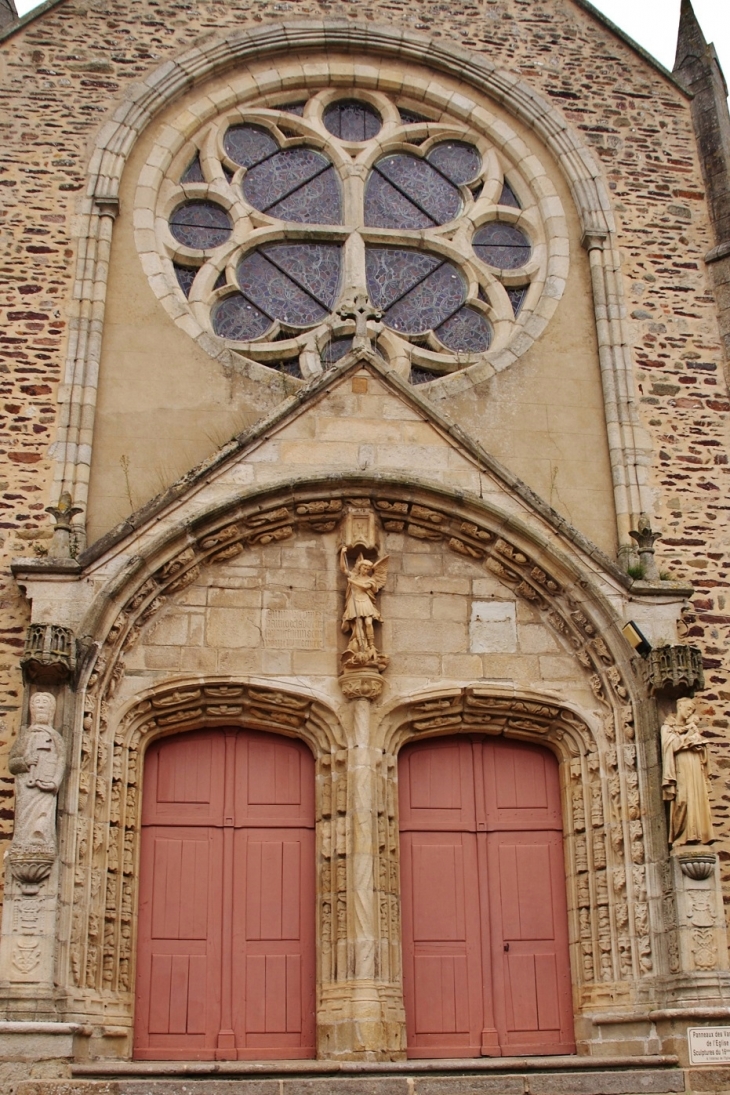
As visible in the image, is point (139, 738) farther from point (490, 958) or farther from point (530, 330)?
point (530, 330)

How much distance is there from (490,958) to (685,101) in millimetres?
8073

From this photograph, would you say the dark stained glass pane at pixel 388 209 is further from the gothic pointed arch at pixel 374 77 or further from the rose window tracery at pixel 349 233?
the gothic pointed arch at pixel 374 77

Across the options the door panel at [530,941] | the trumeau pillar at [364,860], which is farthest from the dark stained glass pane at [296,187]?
the door panel at [530,941]

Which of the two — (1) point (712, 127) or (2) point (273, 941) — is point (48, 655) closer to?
(2) point (273, 941)

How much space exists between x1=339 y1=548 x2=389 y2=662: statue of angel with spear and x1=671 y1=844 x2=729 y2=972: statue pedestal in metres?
2.49

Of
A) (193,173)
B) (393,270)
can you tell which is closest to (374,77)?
(193,173)

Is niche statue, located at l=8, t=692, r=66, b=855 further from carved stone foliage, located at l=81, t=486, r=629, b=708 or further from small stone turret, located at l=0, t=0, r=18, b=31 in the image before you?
small stone turret, located at l=0, t=0, r=18, b=31

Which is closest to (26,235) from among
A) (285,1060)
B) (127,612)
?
(127,612)

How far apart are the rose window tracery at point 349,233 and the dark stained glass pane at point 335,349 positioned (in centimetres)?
1

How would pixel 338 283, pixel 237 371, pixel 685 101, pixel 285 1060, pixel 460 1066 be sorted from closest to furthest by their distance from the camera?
pixel 460 1066 → pixel 285 1060 → pixel 237 371 → pixel 338 283 → pixel 685 101

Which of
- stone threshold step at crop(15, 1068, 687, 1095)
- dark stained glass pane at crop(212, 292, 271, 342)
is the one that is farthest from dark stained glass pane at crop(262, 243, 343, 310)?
stone threshold step at crop(15, 1068, 687, 1095)

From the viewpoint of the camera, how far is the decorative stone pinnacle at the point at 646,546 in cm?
1036

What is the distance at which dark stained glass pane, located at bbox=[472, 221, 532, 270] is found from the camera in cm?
1254

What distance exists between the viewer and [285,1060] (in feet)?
30.3
